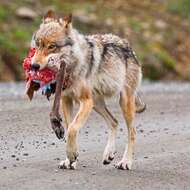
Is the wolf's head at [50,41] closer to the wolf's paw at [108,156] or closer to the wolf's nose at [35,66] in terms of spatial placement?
the wolf's nose at [35,66]

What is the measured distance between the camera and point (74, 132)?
9.52 m

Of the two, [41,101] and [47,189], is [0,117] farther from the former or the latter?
[47,189]

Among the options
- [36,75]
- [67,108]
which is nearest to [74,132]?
[67,108]

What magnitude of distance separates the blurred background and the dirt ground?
29.5 feet

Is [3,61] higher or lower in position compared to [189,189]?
higher

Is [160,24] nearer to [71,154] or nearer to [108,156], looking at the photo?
[108,156]

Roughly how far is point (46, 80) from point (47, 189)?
1.67 metres

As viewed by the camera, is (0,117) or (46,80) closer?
(46,80)

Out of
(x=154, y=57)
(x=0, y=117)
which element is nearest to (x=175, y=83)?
(x=154, y=57)

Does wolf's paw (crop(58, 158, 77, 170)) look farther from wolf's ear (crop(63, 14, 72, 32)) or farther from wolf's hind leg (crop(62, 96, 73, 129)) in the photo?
wolf's ear (crop(63, 14, 72, 32))

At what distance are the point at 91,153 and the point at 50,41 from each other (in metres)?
2.20

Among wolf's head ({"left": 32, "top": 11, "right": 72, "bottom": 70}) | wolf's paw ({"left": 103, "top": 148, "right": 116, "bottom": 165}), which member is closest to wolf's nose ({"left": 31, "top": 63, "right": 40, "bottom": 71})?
wolf's head ({"left": 32, "top": 11, "right": 72, "bottom": 70})

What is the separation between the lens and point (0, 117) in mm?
14727

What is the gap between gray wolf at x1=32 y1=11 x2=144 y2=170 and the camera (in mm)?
9484
